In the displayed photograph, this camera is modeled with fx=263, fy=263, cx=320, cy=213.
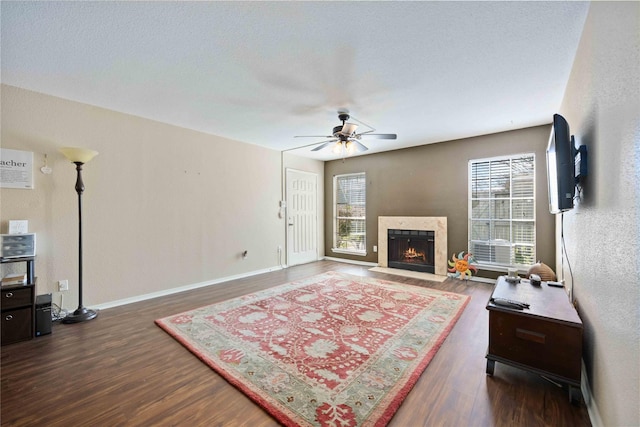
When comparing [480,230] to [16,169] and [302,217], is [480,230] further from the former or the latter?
[16,169]

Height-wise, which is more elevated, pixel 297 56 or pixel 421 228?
pixel 297 56

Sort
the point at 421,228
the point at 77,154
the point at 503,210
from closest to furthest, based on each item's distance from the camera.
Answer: the point at 77,154 < the point at 503,210 < the point at 421,228

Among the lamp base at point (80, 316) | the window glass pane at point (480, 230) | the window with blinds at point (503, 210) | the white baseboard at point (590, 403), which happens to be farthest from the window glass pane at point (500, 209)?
the lamp base at point (80, 316)

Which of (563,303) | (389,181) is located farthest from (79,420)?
(389,181)

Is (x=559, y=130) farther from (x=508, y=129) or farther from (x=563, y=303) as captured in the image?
(x=508, y=129)

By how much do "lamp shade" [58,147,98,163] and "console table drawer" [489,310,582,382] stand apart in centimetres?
436

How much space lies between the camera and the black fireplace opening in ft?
17.0

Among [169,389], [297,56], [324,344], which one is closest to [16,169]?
[169,389]

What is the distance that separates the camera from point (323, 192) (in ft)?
22.9

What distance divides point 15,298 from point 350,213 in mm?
5596

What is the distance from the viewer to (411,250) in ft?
17.9

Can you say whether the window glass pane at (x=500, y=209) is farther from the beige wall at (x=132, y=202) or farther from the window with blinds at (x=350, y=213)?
the beige wall at (x=132, y=202)

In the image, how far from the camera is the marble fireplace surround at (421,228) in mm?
4965

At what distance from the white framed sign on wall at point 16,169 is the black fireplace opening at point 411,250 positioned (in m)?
5.57
